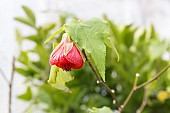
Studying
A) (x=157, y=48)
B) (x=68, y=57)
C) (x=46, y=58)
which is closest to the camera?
(x=68, y=57)

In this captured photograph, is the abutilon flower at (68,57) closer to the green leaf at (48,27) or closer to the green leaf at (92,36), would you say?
the green leaf at (92,36)

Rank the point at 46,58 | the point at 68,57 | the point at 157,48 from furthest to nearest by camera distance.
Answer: the point at 46,58
the point at 157,48
the point at 68,57

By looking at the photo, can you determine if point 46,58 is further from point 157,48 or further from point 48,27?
point 157,48

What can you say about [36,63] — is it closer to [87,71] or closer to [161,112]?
[87,71]

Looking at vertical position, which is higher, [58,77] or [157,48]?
[58,77]

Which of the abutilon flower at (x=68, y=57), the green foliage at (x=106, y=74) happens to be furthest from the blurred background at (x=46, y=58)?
the abutilon flower at (x=68, y=57)

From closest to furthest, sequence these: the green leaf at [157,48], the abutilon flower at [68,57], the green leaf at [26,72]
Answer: the abutilon flower at [68,57] < the green leaf at [157,48] < the green leaf at [26,72]

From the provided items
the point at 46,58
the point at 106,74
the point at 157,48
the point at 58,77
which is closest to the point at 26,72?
the point at 46,58
